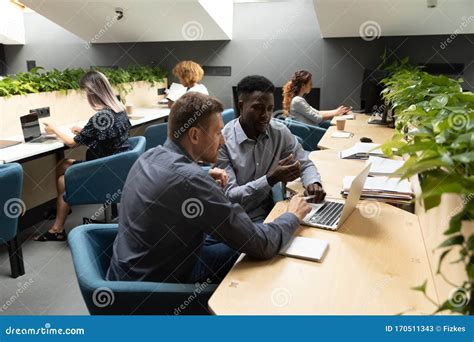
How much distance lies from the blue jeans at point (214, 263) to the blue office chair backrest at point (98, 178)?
3.59 feet

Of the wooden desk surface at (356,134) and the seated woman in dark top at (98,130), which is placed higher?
the seated woman in dark top at (98,130)

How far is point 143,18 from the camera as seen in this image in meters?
5.14

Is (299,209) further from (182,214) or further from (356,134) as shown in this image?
(356,134)

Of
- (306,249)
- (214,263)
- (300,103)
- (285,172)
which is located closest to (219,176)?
(285,172)

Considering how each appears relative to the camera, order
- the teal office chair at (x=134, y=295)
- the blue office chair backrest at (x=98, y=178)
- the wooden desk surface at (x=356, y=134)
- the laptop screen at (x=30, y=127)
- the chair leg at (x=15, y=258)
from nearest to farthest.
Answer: the teal office chair at (x=134, y=295) < the chair leg at (x=15, y=258) < the blue office chair backrest at (x=98, y=178) < the laptop screen at (x=30, y=127) < the wooden desk surface at (x=356, y=134)

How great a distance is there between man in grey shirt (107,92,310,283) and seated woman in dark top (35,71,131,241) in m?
1.55

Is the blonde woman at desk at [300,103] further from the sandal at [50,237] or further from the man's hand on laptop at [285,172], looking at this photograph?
the sandal at [50,237]

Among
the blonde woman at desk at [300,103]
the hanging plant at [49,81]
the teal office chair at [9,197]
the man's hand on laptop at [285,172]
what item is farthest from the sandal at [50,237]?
the blonde woman at desk at [300,103]

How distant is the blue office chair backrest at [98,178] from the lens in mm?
2510

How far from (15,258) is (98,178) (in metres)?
0.69

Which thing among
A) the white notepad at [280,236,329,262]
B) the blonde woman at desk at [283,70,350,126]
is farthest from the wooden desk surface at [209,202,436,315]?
the blonde woman at desk at [283,70,350,126]

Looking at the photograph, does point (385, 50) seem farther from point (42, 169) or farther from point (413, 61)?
point (42, 169)

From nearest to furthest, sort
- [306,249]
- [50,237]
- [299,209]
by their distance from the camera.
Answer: [306,249]
[299,209]
[50,237]
